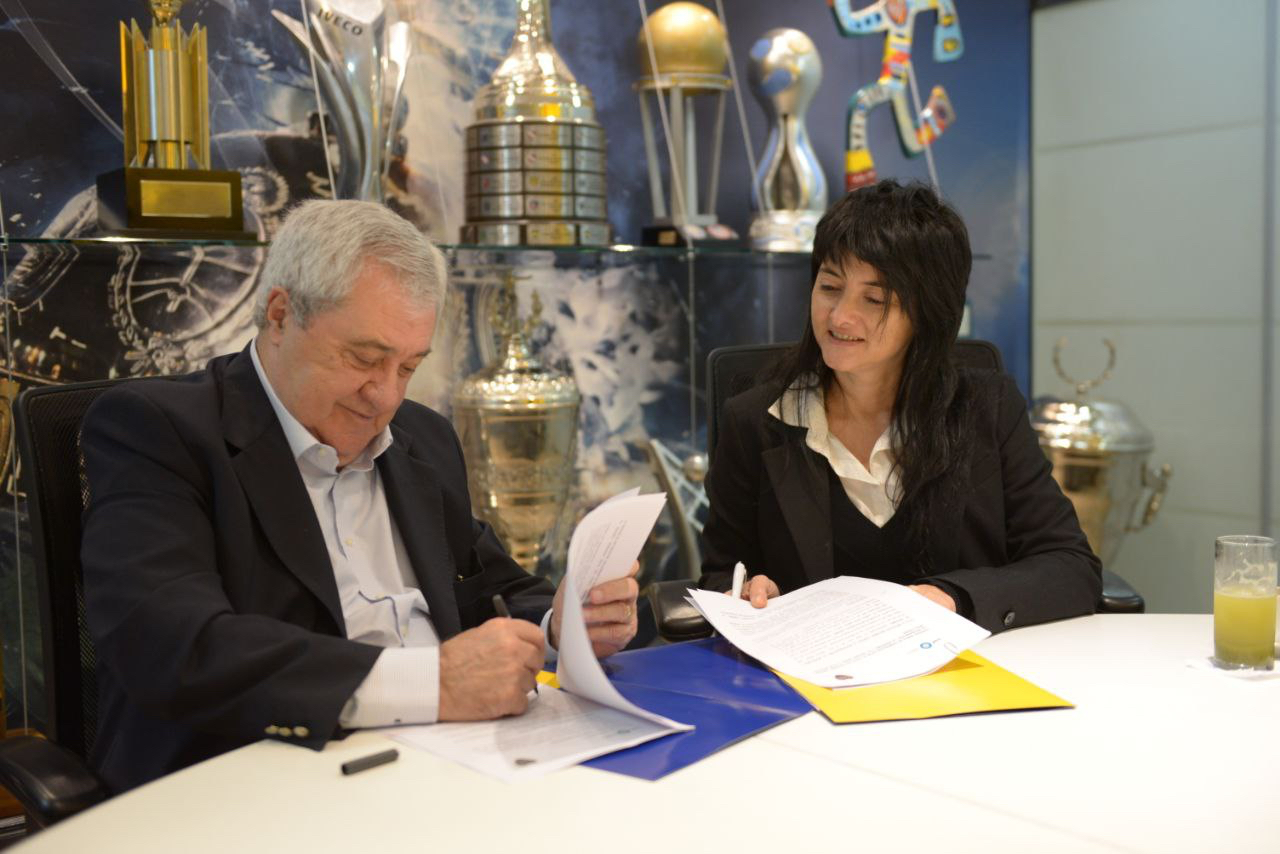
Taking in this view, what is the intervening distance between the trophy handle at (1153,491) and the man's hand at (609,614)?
292 centimetres

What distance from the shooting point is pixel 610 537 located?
5.14ft

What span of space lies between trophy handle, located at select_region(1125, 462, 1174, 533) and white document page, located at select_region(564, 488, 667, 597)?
3.02 m

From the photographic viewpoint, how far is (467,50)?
129 inches

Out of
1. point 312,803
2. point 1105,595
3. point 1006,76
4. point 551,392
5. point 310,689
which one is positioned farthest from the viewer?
point 1006,76

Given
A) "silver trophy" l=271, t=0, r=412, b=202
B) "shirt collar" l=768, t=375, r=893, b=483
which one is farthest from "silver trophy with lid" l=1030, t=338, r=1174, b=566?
"silver trophy" l=271, t=0, r=412, b=202

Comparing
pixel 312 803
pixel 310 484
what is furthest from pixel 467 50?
pixel 312 803

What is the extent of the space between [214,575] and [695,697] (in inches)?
23.5

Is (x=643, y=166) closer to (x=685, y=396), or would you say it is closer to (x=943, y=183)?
(x=685, y=396)

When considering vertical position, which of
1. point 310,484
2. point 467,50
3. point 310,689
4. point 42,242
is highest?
point 467,50

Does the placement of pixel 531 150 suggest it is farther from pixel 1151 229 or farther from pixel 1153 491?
pixel 1153 491

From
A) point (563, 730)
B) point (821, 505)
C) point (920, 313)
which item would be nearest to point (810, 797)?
point (563, 730)

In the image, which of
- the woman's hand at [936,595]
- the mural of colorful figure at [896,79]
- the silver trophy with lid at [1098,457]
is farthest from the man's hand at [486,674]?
the silver trophy with lid at [1098,457]

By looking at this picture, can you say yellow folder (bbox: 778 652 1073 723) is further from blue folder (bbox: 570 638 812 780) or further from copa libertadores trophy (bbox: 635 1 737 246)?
copa libertadores trophy (bbox: 635 1 737 246)

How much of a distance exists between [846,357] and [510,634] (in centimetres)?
95
